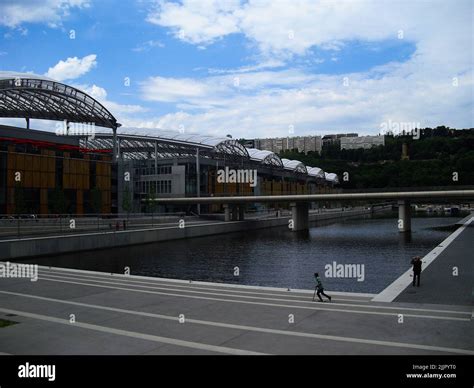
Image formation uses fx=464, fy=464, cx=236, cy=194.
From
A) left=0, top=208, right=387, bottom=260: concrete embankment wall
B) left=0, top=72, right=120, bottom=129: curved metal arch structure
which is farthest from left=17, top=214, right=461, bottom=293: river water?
left=0, top=72, right=120, bottom=129: curved metal arch structure

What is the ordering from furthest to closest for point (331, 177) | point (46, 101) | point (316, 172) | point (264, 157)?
point (331, 177)
point (316, 172)
point (264, 157)
point (46, 101)

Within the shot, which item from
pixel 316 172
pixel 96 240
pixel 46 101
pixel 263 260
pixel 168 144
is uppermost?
pixel 46 101

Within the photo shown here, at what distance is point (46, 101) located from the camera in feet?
201

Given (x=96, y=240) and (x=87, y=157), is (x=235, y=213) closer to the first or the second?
(x=87, y=157)

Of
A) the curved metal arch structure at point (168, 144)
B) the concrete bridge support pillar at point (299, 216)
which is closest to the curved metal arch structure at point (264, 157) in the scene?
the curved metal arch structure at point (168, 144)

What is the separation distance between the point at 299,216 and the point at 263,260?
3742cm

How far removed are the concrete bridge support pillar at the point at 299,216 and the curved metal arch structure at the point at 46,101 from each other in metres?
30.3

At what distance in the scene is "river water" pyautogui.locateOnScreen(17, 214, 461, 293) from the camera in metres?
26.1

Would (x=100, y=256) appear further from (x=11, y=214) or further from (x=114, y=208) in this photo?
(x=114, y=208)

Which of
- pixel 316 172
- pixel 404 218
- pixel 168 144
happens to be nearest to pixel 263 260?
pixel 404 218

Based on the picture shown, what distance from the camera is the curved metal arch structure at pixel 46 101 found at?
55250 millimetres

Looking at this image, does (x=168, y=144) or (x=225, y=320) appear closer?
(x=225, y=320)

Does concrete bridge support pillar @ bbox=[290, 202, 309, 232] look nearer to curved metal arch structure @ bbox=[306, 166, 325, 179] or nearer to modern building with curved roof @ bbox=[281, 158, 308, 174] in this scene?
modern building with curved roof @ bbox=[281, 158, 308, 174]

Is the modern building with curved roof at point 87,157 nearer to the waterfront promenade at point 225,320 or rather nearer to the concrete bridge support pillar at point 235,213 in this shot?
the concrete bridge support pillar at point 235,213
